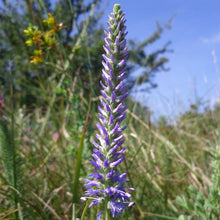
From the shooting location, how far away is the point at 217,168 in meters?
1.46

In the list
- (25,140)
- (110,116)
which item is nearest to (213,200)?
(110,116)

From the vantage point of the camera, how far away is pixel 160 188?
7.39 ft

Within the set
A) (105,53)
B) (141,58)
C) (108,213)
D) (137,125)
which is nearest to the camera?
(108,213)

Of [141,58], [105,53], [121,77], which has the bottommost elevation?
[121,77]

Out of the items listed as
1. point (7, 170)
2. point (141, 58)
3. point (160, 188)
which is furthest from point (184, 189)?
point (141, 58)

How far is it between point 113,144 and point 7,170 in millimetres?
986

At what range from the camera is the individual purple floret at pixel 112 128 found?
28.6 inches

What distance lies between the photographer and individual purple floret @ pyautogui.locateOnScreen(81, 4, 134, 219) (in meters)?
0.73

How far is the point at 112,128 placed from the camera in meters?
0.76

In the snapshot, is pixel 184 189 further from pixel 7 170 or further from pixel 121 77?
pixel 121 77

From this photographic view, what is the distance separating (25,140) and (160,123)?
8.67 feet

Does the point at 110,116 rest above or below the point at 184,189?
above

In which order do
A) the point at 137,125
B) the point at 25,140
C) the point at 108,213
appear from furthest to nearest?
the point at 137,125 → the point at 25,140 → the point at 108,213

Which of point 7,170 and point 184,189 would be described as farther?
point 184,189
